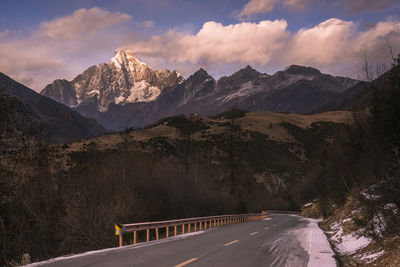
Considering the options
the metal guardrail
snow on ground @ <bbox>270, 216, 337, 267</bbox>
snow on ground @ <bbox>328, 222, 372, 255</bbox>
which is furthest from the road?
the metal guardrail

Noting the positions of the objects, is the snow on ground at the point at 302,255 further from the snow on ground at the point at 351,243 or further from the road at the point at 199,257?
the snow on ground at the point at 351,243

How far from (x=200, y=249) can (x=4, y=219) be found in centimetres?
813

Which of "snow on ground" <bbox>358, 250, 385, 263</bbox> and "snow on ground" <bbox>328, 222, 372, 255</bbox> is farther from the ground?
"snow on ground" <bbox>358, 250, 385, 263</bbox>

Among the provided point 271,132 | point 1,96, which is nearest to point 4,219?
point 1,96

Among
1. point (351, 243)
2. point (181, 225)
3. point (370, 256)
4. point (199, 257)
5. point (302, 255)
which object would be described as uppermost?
point (199, 257)

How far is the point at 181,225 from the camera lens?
34.1m

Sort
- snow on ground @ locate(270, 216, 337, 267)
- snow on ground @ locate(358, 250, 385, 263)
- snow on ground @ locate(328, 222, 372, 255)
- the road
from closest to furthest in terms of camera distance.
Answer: the road
snow on ground @ locate(358, 250, 385, 263)
snow on ground @ locate(270, 216, 337, 267)
snow on ground @ locate(328, 222, 372, 255)

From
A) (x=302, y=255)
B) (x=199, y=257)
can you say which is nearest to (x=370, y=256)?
(x=302, y=255)

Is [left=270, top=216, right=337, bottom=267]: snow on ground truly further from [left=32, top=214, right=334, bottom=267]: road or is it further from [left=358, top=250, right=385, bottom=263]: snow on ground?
[left=358, top=250, right=385, bottom=263]: snow on ground

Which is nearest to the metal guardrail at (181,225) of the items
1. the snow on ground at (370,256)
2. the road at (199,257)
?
the road at (199,257)

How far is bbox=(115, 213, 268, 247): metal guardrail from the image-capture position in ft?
53.5

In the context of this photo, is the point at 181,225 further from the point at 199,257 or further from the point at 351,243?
the point at 199,257

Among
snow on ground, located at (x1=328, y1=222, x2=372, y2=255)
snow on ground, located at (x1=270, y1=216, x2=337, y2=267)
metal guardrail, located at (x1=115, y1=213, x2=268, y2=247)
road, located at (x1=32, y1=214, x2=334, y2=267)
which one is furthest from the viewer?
metal guardrail, located at (x1=115, y1=213, x2=268, y2=247)

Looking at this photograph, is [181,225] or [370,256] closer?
[370,256]
